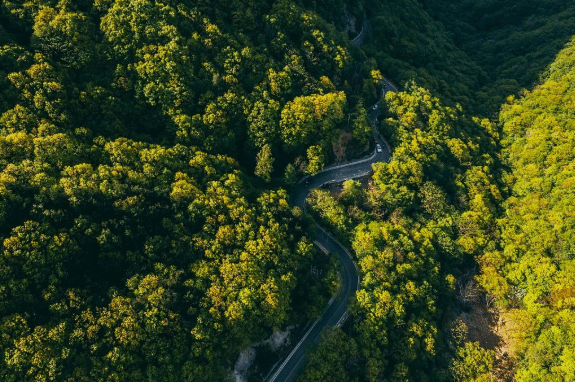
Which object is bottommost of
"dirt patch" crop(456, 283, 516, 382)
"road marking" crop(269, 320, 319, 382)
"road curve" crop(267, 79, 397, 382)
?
"dirt patch" crop(456, 283, 516, 382)

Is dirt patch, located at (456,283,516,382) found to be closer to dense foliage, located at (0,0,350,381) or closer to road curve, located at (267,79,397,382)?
road curve, located at (267,79,397,382)

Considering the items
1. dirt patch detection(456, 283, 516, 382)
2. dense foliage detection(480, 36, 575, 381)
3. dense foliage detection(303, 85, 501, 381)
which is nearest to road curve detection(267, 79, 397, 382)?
dense foliage detection(303, 85, 501, 381)

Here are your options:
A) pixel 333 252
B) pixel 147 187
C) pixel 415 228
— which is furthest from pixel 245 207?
pixel 415 228

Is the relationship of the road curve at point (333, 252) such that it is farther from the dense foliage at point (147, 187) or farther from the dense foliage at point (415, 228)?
the dense foliage at point (147, 187)

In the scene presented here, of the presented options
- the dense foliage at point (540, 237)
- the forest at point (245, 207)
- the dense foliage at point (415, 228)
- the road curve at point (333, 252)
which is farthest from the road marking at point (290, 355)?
the dense foliage at point (540, 237)

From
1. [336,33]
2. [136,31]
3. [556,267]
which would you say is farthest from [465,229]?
[136,31]

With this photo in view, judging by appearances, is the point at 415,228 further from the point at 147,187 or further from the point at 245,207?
the point at 147,187
